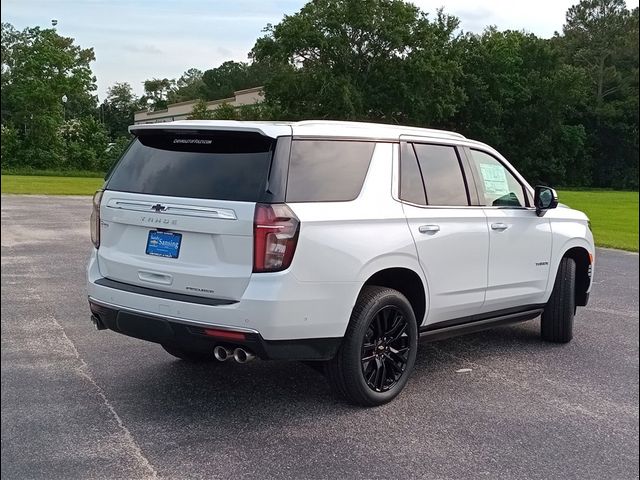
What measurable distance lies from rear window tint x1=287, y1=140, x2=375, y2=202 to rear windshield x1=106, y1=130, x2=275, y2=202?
19 centimetres

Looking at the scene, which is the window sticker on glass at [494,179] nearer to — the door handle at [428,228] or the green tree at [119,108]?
the door handle at [428,228]

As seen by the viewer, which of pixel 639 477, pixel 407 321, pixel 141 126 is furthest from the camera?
pixel 407 321

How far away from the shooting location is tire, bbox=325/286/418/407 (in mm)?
4129

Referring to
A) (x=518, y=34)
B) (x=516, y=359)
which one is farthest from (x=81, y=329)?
(x=518, y=34)

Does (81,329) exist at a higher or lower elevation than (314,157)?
lower

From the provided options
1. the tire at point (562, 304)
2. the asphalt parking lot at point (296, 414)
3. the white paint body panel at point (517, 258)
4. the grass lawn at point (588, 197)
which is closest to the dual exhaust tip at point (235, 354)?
the asphalt parking lot at point (296, 414)

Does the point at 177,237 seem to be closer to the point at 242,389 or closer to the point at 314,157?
the point at 314,157

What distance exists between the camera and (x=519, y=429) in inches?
157

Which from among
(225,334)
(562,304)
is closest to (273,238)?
(225,334)

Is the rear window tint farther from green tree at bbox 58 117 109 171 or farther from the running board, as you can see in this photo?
the running board

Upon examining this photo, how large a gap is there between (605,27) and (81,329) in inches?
183

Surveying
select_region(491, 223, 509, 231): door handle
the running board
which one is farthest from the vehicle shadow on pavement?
select_region(491, 223, 509, 231): door handle

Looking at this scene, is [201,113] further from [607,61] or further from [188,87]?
[607,61]

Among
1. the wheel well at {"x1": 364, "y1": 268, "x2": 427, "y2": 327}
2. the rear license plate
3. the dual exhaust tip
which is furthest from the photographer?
the wheel well at {"x1": 364, "y1": 268, "x2": 427, "y2": 327}
